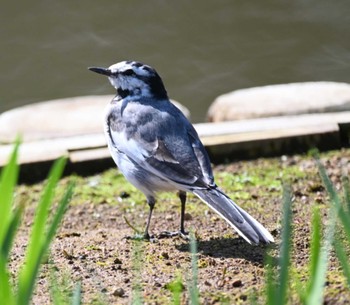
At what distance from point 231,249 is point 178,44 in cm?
664

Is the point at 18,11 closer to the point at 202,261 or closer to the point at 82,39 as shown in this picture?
the point at 82,39

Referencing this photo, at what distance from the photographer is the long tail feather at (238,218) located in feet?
14.5

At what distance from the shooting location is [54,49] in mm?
11219

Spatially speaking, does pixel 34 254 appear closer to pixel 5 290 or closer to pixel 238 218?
pixel 5 290

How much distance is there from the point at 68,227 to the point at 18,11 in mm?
A: 6180

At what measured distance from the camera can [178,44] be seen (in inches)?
440

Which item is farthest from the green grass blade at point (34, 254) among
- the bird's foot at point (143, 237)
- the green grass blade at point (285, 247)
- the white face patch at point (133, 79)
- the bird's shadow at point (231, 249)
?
the white face patch at point (133, 79)

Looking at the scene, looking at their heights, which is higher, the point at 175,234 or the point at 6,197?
the point at 6,197

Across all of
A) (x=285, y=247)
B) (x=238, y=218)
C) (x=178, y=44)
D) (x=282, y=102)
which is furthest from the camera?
(x=178, y=44)

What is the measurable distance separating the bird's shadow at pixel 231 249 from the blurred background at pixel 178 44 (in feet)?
17.6

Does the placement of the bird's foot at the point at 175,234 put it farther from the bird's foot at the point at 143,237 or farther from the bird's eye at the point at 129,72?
the bird's eye at the point at 129,72

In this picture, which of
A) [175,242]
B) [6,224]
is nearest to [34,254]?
[6,224]

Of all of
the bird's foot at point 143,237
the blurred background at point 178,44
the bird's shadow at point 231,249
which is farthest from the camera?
the blurred background at point 178,44

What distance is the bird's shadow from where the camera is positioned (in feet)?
14.9
